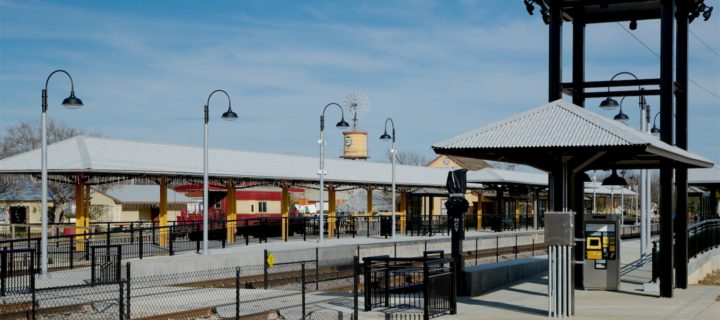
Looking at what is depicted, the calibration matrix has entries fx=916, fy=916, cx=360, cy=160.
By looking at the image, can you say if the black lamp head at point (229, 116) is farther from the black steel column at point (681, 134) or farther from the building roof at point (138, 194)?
the building roof at point (138, 194)

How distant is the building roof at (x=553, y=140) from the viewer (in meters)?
15.7

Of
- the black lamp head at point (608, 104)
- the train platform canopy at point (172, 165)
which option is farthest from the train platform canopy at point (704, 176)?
the train platform canopy at point (172, 165)

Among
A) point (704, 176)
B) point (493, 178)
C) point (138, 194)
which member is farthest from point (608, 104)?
point (138, 194)

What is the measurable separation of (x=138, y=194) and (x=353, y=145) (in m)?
20.2

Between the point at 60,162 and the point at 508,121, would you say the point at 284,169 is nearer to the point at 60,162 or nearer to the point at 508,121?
the point at 60,162

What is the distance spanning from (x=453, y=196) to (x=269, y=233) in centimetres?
2471

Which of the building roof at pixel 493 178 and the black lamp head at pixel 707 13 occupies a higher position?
the black lamp head at pixel 707 13

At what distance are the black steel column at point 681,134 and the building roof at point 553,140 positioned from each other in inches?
131

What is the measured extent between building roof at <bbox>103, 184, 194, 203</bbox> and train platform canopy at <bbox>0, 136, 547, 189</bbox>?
79.2 feet

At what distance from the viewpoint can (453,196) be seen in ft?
62.9

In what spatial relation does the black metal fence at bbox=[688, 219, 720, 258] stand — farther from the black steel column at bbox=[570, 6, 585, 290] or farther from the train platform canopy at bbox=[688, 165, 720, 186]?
the black steel column at bbox=[570, 6, 585, 290]

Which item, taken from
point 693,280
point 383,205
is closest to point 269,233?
point 693,280

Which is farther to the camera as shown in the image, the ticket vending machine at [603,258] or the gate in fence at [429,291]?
the ticket vending machine at [603,258]

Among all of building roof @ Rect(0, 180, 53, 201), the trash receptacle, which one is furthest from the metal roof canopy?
building roof @ Rect(0, 180, 53, 201)
